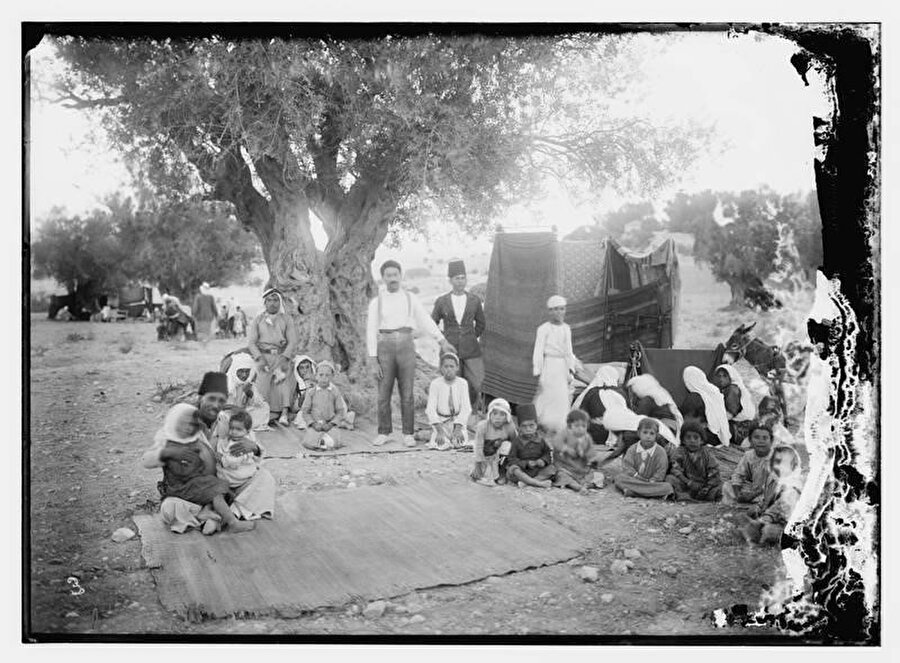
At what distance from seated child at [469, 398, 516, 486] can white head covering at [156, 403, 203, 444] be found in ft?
5.08

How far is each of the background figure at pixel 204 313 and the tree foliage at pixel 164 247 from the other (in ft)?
0.23

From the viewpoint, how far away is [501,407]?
14.5 ft

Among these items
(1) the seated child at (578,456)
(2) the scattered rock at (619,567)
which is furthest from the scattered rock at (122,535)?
(2) the scattered rock at (619,567)

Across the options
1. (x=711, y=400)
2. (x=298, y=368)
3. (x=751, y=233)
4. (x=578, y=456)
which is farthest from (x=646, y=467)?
(x=298, y=368)

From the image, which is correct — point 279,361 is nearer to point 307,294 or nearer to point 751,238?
point 307,294

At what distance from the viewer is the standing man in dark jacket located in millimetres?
4438

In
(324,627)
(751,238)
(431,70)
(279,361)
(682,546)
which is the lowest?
(324,627)

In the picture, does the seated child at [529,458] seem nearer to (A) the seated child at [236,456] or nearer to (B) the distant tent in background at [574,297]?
(B) the distant tent in background at [574,297]

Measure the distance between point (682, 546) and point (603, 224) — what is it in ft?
5.99

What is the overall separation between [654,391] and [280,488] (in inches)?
85.0

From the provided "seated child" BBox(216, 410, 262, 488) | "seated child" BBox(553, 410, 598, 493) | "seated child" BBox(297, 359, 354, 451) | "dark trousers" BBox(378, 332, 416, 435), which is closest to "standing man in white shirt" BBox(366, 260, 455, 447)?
"dark trousers" BBox(378, 332, 416, 435)

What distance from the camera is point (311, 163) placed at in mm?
4492

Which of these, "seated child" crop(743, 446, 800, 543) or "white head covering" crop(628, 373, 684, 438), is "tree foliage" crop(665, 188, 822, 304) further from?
"seated child" crop(743, 446, 800, 543)

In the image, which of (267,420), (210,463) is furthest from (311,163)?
(210,463)
